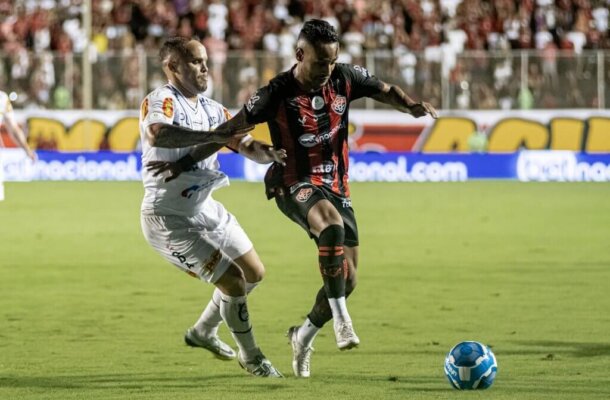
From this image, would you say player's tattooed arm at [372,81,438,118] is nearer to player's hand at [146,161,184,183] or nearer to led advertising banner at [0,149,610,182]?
player's hand at [146,161,184,183]

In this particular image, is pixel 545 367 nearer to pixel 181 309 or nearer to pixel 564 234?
pixel 181 309

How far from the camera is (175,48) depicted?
27.7ft

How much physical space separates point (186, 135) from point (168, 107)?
14.0 inches

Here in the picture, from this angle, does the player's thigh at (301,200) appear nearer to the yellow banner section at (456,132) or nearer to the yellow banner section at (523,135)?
the yellow banner section at (456,132)

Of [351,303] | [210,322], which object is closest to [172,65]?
[210,322]

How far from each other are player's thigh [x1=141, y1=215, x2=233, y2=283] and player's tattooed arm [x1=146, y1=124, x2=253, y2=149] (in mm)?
649

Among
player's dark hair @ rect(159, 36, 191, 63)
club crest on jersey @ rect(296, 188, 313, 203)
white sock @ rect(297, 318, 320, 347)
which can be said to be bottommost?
white sock @ rect(297, 318, 320, 347)

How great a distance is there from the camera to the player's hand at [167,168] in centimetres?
839

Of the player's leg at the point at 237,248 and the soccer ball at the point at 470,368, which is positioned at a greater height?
the player's leg at the point at 237,248

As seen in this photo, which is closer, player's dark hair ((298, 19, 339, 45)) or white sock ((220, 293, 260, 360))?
player's dark hair ((298, 19, 339, 45))

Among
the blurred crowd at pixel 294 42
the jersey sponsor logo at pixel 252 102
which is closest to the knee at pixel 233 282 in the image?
the jersey sponsor logo at pixel 252 102

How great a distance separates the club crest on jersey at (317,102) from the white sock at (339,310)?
1.24 metres

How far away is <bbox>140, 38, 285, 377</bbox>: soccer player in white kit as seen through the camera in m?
8.42

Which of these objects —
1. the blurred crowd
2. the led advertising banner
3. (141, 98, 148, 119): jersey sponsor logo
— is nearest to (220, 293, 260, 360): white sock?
(141, 98, 148, 119): jersey sponsor logo
